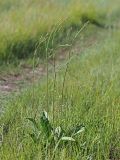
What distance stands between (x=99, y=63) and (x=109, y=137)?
10.3ft

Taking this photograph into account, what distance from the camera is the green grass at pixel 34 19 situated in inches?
297

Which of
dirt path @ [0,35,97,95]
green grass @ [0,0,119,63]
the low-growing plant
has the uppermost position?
green grass @ [0,0,119,63]

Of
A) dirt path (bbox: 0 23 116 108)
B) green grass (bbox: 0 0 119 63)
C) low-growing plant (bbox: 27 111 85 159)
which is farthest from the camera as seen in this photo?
green grass (bbox: 0 0 119 63)

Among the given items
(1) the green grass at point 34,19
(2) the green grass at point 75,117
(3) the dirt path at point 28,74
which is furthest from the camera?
(1) the green grass at point 34,19

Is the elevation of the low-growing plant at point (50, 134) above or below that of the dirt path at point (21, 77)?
below

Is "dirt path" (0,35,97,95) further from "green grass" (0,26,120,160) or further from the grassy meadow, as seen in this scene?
"green grass" (0,26,120,160)

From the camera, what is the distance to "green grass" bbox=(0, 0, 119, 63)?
754 centimetres

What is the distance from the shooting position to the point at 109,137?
404 centimetres

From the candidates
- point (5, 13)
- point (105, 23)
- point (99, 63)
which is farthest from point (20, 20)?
point (105, 23)

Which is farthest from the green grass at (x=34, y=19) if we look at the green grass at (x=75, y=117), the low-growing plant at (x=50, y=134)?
the low-growing plant at (x=50, y=134)

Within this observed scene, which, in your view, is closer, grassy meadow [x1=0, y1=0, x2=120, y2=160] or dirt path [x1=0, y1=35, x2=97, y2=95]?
grassy meadow [x1=0, y1=0, x2=120, y2=160]

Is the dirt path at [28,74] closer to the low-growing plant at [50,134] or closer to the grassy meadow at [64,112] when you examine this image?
the grassy meadow at [64,112]

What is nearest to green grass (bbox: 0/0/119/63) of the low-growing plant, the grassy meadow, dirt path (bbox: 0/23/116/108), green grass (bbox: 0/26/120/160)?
the grassy meadow

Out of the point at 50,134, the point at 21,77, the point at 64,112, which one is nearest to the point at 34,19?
the point at 21,77
